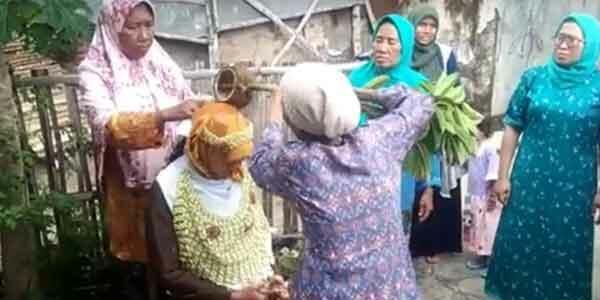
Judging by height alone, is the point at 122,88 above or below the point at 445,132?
above

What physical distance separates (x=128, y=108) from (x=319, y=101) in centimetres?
104

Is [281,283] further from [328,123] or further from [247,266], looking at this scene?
[328,123]

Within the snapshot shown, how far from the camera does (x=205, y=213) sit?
8.54 ft

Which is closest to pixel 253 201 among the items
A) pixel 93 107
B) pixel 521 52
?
pixel 93 107

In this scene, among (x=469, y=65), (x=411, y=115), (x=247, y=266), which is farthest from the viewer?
(x=469, y=65)

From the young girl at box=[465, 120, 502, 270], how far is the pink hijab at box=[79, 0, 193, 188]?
2.21m

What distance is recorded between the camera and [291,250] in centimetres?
437

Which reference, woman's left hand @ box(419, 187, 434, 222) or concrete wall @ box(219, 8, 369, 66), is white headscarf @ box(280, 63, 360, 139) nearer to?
woman's left hand @ box(419, 187, 434, 222)

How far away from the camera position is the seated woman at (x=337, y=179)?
220 cm

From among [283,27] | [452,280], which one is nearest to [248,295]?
[452,280]

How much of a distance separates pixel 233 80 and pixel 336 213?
62 centimetres

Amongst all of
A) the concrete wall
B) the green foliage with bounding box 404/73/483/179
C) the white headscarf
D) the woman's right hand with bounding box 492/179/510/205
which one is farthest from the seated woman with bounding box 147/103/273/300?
the concrete wall

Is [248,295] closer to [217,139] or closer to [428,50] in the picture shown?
[217,139]

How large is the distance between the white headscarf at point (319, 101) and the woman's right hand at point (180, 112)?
17.3 inches
